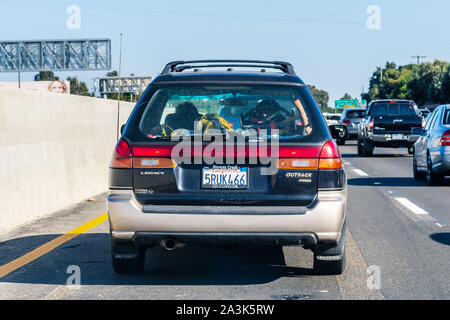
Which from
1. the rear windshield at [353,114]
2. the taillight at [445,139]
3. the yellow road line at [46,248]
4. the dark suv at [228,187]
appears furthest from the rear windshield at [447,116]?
the rear windshield at [353,114]

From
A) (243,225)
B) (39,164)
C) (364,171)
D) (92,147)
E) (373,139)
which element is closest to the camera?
(243,225)

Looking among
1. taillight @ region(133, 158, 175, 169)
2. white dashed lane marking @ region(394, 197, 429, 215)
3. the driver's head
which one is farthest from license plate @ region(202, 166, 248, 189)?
white dashed lane marking @ region(394, 197, 429, 215)

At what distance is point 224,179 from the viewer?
5883mm

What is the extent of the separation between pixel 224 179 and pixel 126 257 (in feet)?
3.45

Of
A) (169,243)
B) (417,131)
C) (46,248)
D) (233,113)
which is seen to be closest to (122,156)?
(169,243)

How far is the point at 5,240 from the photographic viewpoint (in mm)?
8414

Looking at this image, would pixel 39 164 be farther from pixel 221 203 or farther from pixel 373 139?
pixel 373 139

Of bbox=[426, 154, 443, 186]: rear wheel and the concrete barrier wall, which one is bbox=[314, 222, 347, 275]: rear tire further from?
bbox=[426, 154, 443, 186]: rear wheel

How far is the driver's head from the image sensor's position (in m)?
6.59

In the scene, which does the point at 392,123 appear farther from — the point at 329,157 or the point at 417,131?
the point at 329,157

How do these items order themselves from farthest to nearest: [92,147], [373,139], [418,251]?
1. [373,139]
2. [92,147]
3. [418,251]

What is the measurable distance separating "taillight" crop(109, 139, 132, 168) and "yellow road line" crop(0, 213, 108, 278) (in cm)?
146

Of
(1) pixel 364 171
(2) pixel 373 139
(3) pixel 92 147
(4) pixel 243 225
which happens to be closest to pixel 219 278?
(4) pixel 243 225

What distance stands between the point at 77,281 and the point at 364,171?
14.0m
